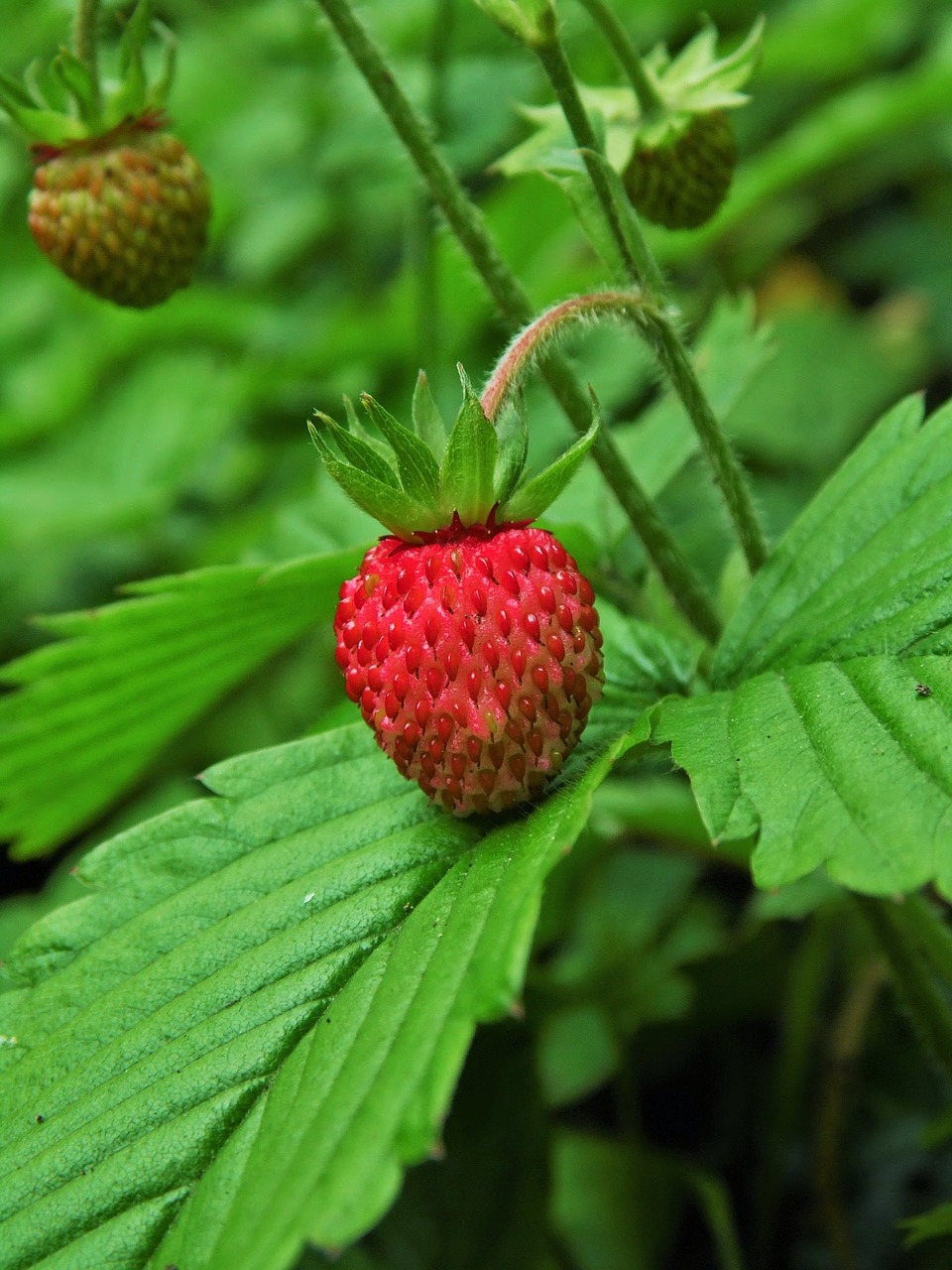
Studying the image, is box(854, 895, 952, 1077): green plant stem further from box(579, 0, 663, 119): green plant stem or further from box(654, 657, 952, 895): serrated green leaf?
box(579, 0, 663, 119): green plant stem

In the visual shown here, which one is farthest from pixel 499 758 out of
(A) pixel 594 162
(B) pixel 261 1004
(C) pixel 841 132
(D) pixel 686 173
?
(C) pixel 841 132

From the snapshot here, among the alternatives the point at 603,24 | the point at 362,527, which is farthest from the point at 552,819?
the point at 362,527

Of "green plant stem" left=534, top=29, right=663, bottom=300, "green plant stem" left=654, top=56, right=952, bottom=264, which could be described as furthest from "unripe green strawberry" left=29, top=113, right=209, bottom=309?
"green plant stem" left=654, top=56, right=952, bottom=264

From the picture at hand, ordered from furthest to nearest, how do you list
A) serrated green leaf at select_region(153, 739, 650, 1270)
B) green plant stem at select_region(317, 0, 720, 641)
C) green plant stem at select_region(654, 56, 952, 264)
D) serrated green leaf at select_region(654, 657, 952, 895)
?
green plant stem at select_region(654, 56, 952, 264) → green plant stem at select_region(317, 0, 720, 641) → serrated green leaf at select_region(654, 657, 952, 895) → serrated green leaf at select_region(153, 739, 650, 1270)

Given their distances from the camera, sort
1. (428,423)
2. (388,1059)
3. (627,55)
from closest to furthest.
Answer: (388,1059), (428,423), (627,55)

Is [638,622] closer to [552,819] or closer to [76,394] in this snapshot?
[552,819]

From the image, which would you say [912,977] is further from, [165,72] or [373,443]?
[165,72]
